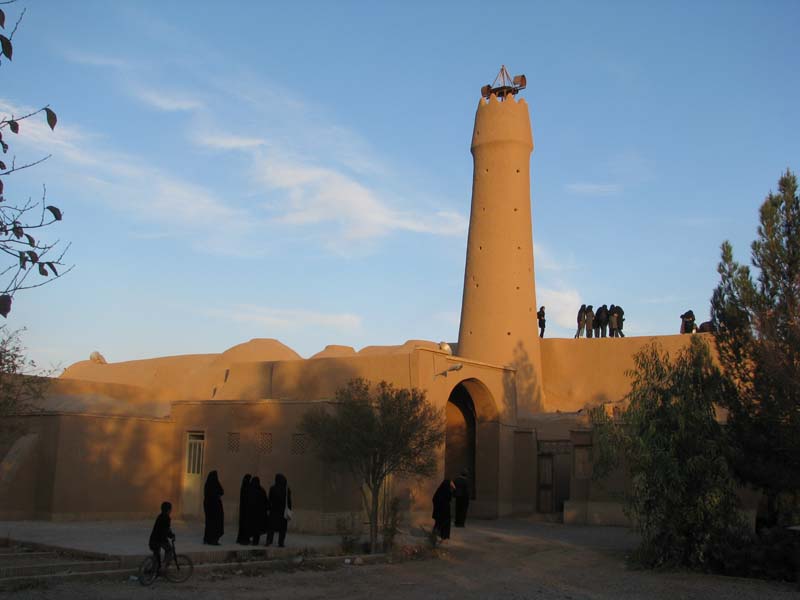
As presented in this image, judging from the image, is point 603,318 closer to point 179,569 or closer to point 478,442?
point 478,442

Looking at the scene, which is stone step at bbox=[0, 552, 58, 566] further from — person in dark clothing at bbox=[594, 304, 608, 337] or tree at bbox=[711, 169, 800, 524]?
person in dark clothing at bbox=[594, 304, 608, 337]

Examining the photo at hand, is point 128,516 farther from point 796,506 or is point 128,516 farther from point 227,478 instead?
point 796,506

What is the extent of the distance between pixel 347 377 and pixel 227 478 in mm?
3671

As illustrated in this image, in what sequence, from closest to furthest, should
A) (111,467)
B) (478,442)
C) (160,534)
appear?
1. (160,534)
2. (111,467)
3. (478,442)

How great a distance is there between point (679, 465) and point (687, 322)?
16.4m

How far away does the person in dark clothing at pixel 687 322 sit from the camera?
99.2 ft

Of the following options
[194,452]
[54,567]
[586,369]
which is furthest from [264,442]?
[586,369]

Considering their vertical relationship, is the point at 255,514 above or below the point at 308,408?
below

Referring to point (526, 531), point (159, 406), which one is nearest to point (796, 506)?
point (526, 531)

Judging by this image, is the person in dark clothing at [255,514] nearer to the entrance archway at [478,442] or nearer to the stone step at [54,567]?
the stone step at [54,567]

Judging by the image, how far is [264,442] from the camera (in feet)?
63.8

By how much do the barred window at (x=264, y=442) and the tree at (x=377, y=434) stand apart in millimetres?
2416

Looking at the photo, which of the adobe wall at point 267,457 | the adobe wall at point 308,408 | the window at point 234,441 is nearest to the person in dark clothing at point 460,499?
the adobe wall at point 308,408

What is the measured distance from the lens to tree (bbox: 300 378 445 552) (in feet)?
52.5
